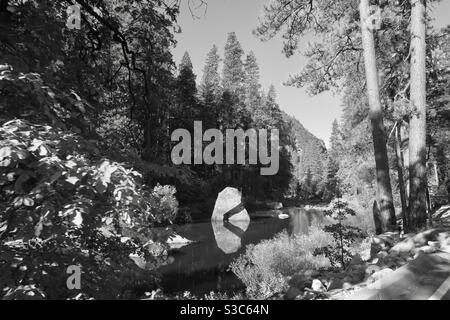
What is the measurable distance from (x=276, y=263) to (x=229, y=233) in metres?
10.9

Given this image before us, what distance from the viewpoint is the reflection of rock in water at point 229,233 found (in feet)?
59.2

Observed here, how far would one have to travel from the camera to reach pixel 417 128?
25.6ft

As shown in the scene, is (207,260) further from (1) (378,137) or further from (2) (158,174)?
(2) (158,174)

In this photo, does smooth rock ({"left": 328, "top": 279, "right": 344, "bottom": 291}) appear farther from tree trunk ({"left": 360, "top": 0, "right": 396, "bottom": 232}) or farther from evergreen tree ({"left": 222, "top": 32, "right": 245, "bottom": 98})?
evergreen tree ({"left": 222, "top": 32, "right": 245, "bottom": 98})

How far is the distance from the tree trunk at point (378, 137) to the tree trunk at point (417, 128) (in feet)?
1.53

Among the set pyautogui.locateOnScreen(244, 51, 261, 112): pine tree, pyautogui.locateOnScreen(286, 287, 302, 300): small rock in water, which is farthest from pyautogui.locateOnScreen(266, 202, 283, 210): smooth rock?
pyautogui.locateOnScreen(286, 287, 302, 300): small rock in water

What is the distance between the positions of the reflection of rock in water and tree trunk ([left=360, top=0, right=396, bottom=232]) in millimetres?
10034

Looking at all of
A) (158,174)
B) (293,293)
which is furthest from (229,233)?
→ (158,174)

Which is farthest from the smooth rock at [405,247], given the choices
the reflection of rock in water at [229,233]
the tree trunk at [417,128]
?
the reflection of rock in water at [229,233]

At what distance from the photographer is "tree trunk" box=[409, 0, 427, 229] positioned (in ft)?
24.1

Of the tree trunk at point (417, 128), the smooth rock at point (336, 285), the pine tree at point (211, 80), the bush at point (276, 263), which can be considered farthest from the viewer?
the pine tree at point (211, 80)

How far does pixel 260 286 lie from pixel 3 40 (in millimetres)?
8595

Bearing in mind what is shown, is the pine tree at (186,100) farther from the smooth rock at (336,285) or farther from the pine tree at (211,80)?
the smooth rock at (336,285)
